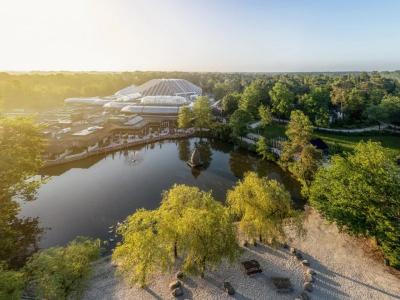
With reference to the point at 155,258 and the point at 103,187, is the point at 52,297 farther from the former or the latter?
the point at 103,187

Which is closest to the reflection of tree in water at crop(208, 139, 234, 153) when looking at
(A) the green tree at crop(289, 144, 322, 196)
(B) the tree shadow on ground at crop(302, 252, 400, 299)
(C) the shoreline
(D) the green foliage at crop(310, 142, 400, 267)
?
(C) the shoreline

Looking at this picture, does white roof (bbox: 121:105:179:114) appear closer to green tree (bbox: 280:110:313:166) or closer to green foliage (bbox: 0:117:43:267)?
green tree (bbox: 280:110:313:166)

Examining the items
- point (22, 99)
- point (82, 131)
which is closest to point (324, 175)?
point (82, 131)

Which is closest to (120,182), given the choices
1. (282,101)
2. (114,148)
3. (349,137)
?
(114,148)

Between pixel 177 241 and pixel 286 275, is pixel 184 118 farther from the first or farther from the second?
pixel 286 275

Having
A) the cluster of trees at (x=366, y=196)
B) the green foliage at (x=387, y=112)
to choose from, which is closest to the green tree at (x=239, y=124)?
the cluster of trees at (x=366, y=196)

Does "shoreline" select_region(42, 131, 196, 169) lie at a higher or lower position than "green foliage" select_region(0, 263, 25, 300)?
lower
